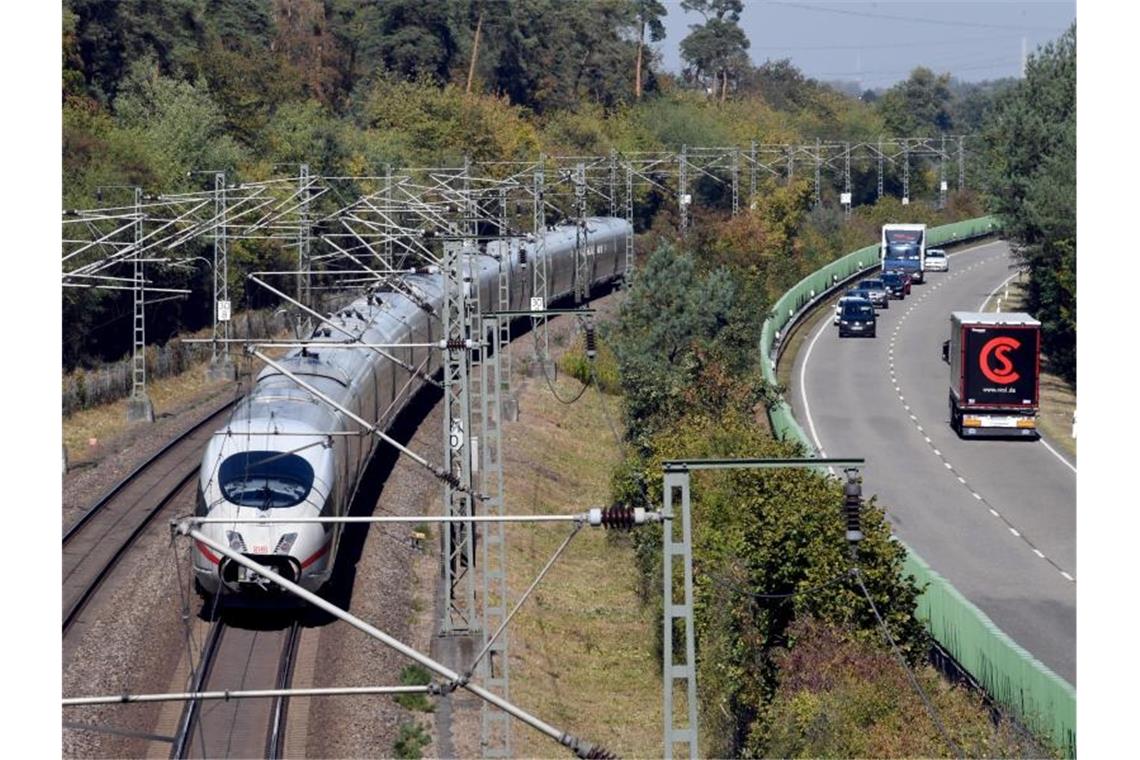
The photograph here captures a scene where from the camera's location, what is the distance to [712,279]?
48.2 m

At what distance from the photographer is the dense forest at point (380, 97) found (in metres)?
60.1

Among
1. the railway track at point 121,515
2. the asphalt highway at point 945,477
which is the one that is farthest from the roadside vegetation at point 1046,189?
the railway track at point 121,515

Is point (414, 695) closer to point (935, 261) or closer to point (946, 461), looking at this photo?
point (946, 461)

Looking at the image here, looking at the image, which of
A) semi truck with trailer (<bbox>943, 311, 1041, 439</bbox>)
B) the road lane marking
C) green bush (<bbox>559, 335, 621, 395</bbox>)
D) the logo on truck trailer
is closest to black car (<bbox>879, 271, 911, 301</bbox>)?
green bush (<bbox>559, 335, 621, 395</bbox>)

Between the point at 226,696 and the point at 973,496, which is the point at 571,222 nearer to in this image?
the point at 973,496

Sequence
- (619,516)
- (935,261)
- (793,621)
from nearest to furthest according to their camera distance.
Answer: (619,516)
(793,621)
(935,261)

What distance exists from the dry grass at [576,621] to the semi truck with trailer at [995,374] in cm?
934

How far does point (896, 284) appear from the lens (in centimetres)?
7475

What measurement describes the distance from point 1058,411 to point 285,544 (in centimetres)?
3379

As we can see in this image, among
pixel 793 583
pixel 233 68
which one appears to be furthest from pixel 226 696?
pixel 233 68

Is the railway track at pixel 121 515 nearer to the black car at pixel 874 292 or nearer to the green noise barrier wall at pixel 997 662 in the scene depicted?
the green noise barrier wall at pixel 997 662

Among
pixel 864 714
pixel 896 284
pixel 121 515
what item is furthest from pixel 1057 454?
pixel 896 284

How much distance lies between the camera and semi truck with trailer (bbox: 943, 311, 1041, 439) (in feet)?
143

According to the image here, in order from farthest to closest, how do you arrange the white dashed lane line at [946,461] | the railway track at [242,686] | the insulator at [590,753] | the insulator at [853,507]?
the white dashed lane line at [946,461] < the railway track at [242,686] < the insulator at [853,507] < the insulator at [590,753]
